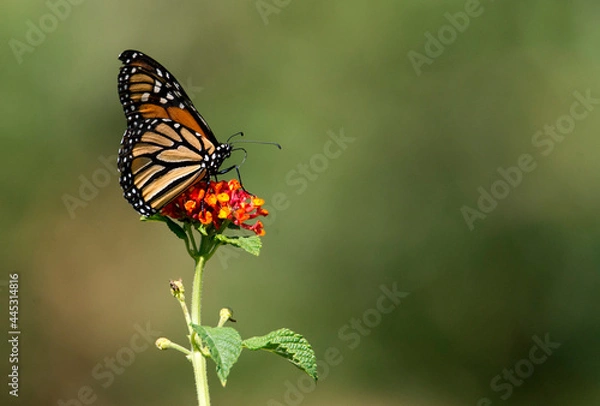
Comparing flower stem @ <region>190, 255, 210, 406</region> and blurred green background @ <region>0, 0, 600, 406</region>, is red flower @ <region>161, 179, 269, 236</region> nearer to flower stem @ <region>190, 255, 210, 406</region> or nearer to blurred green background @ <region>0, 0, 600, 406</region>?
flower stem @ <region>190, 255, 210, 406</region>

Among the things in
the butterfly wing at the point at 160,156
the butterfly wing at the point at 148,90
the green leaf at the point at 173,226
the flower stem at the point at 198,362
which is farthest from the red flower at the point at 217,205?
the butterfly wing at the point at 148,90

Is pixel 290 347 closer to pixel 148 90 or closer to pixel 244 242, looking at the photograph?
pixel 244 242

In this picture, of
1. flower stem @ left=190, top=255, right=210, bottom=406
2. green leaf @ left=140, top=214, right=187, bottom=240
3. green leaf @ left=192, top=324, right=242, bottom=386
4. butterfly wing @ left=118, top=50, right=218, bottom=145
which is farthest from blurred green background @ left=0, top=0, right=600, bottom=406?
green leaf @ left=192, top=324, right=242, bottom=386

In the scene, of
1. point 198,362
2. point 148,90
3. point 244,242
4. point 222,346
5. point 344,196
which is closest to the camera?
point 222,346

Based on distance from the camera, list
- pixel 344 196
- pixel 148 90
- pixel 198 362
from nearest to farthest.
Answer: pixel 198 362
pixel 148 90
pixel 344 196

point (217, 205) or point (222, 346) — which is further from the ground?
point (217, 205)

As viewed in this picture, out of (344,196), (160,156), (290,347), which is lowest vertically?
(290,347)

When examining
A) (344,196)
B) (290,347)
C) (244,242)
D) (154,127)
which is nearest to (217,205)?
(244,242)
